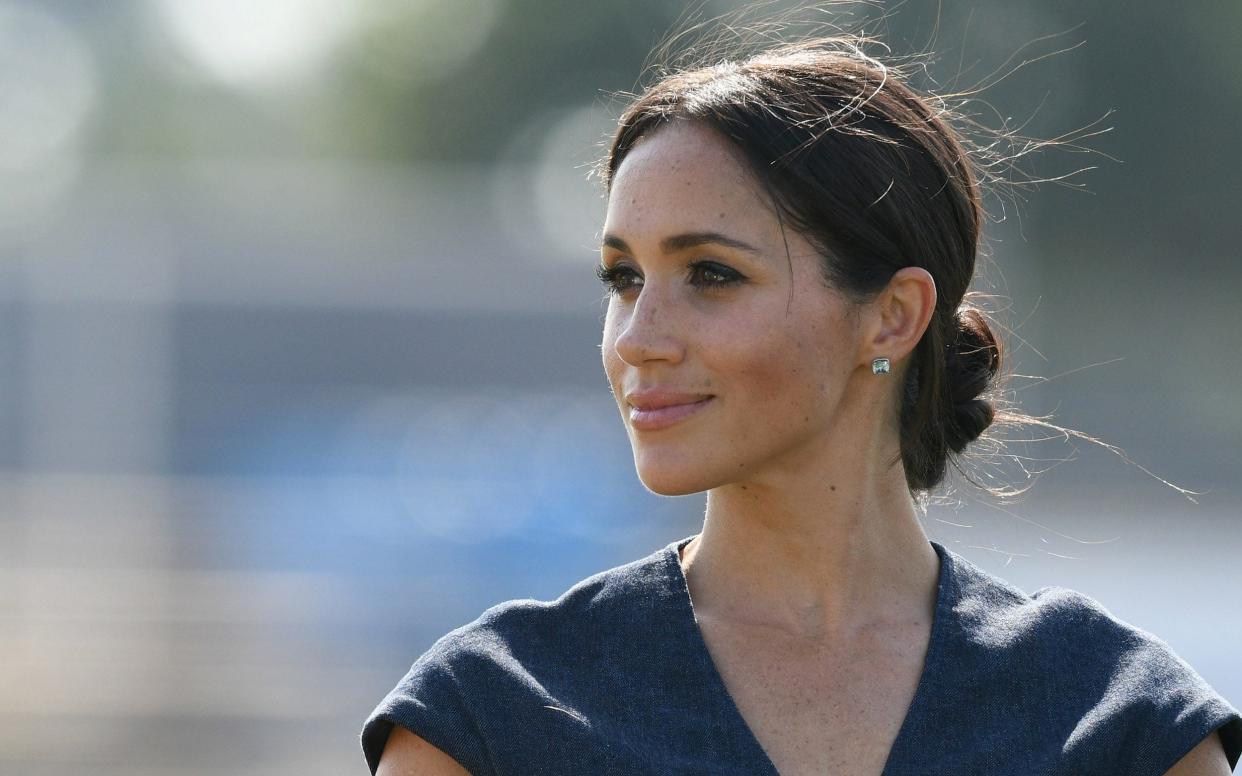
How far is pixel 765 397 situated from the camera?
2244 millimetres

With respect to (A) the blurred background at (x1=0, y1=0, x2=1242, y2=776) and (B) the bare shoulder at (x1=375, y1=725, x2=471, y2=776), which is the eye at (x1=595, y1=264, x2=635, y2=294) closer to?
(B) the bare shoulder at (x1=375, y1=725, x2=471, y2=776)

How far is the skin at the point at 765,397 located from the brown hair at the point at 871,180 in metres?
0.03

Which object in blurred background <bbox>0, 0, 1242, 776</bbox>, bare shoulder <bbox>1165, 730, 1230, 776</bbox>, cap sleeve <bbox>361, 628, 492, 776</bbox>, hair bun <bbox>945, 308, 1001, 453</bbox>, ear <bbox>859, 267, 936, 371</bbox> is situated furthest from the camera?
blurred background <bbox>0, 0, 1242, 776</bbox>

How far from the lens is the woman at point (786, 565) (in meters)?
2.17

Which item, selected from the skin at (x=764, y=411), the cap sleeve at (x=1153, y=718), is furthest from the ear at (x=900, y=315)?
the cap sleeve at (x=1153, y=718)

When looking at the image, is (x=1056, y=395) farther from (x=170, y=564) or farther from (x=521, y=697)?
(x=521, y=697)

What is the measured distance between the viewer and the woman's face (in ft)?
7.31

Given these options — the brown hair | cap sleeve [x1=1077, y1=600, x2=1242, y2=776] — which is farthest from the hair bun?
cap sleeve [x1=1077, y1=600, x2=1242, y2=776]

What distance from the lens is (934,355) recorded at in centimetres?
247

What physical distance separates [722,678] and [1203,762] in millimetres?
659

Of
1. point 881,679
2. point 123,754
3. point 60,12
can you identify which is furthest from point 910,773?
point 60,12

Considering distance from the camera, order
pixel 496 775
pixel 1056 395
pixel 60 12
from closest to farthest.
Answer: pixel 496 775 < pixel 1056 395 < pixel 60 12

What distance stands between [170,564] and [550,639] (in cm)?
804

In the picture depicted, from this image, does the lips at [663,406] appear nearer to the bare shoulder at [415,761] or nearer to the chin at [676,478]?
the chin at [676,478]
